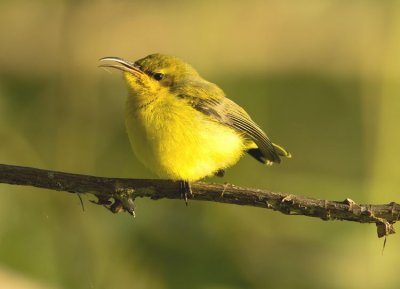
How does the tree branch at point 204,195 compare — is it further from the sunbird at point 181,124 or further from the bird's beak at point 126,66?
the bird's beak at point 126,66

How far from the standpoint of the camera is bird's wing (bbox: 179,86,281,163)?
4916 mm

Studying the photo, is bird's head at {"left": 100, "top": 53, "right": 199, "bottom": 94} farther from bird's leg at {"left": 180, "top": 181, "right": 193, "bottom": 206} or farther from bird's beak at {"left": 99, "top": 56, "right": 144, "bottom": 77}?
bird's leg at {"left": 180, "top": 181, "right": 193, "bottom": 206}

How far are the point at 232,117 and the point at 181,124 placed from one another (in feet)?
2.04

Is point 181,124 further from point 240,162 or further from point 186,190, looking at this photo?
point 240,162

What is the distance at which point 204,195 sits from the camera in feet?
14.1

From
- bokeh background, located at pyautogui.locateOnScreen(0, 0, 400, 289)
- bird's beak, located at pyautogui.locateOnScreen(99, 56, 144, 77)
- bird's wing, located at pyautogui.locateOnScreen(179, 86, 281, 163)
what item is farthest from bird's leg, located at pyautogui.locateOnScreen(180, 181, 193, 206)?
bokeh background, located at pyautogui.locateOnScreen(0, 0, 400, 289)

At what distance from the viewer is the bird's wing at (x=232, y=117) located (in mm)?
4916

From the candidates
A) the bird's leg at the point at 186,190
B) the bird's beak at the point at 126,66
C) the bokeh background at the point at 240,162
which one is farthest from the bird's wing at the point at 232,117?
the bokeh background at the point at 240,162

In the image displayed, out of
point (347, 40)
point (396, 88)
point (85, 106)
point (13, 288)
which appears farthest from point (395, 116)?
point (13, 288)

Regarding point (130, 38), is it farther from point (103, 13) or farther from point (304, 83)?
point (304, 83)

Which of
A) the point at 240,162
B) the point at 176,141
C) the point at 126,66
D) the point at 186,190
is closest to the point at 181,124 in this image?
the point at 176,141

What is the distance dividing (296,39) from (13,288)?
363 cm

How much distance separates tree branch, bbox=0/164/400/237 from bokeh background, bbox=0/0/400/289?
1169mm

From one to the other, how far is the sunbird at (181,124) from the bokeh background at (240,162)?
0.90 metres
